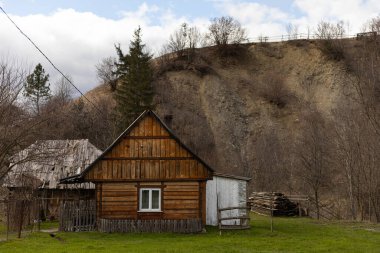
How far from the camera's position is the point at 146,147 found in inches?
1021

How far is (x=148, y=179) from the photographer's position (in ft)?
84.0

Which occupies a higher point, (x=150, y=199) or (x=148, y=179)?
(x=148, y=179)

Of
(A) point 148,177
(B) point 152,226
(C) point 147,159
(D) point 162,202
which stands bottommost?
(B) point 152,226

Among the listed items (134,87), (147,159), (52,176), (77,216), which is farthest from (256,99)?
(77,216)

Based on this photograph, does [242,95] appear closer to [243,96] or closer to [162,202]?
[243,96]

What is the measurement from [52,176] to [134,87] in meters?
29.2

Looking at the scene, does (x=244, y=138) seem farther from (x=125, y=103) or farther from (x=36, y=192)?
(x=36, y=192)

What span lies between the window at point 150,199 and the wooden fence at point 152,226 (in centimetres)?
85

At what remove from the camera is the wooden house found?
25531 millimetres

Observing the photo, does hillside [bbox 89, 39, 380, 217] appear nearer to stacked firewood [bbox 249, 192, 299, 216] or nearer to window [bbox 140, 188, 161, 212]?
stacked firewood [bbox 249, 192, 299, 216]

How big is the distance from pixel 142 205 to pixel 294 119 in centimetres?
5029

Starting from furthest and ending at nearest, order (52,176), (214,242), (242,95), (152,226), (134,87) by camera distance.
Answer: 1. (242,95)
2. (134,87)
3. (52,176)
4. (152,226)
5. (214,242)

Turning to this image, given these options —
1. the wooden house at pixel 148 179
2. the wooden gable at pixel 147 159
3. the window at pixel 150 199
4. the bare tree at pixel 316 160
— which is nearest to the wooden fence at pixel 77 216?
the wooden house at pixel 148 179

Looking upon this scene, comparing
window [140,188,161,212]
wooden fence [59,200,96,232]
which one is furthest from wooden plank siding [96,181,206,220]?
wooden fence [59,200,96,232]
